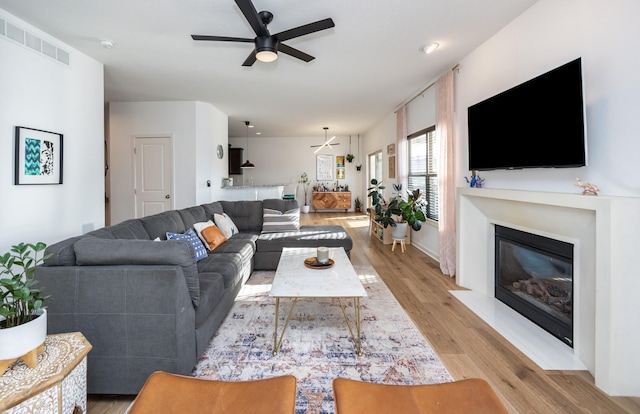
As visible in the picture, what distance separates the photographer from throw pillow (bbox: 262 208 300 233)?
4.52m

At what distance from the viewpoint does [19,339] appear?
1.16 metres

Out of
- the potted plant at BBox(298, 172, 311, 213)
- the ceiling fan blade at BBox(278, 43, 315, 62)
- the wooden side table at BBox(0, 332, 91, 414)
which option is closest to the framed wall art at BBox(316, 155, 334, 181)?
the potted plant at BBox(298, 172, 311, 213)

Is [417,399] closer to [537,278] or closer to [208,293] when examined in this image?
[208,293]

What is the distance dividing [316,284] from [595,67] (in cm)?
236

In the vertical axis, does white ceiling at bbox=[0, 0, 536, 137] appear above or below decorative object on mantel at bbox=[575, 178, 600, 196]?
above

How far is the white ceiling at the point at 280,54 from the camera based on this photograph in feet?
8.36

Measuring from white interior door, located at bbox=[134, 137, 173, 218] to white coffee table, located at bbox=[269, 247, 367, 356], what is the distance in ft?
13.1

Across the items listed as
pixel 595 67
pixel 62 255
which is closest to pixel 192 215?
pixel 62 255

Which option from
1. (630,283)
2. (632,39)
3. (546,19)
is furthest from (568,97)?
(630,283)

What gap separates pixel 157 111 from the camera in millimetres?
5570

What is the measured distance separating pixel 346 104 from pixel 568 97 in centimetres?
422

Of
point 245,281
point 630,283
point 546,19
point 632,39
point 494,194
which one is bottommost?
point 245,281

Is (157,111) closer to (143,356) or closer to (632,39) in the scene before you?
(143,356)

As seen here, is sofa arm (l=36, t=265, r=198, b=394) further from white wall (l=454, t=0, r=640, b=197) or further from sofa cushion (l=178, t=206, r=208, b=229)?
white wall (l=454, t=0, r=640, b=197)
